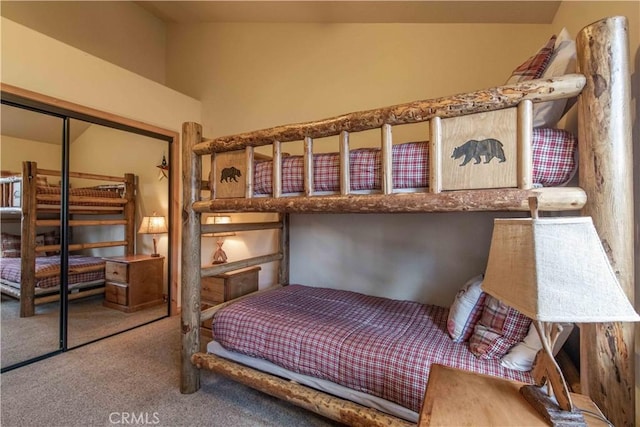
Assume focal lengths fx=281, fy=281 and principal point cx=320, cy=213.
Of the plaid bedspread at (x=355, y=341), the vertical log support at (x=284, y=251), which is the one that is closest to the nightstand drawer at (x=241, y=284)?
the vertical log support at (x=284, y=251)

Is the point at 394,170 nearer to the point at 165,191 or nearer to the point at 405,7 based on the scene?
the point at 405,7

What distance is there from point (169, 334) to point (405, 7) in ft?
11.8

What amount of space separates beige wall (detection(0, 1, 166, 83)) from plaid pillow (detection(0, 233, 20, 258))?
198 centimetres

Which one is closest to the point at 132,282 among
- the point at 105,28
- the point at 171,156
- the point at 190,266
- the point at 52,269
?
the point at 52,269

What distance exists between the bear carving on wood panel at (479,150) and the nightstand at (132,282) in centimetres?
333

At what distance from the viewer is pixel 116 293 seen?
307cm

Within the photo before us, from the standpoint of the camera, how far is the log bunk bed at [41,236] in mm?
2279

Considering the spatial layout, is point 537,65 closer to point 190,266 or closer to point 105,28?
point 190,266

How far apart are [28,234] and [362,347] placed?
2.80 m

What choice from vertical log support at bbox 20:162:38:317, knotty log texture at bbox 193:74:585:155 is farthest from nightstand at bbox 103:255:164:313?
knotty log texture at bbox 193:74:585:155

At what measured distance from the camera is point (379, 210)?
4.39 ft

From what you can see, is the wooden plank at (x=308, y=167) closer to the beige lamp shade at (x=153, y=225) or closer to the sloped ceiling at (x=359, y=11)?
the sloped ceiling at (x=359, y=11)

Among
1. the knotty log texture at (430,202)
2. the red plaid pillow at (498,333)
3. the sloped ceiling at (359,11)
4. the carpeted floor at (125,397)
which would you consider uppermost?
the sloped ceiling at (359,11)

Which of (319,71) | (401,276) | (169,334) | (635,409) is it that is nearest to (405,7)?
(319,71)
